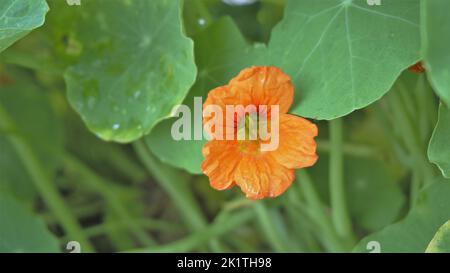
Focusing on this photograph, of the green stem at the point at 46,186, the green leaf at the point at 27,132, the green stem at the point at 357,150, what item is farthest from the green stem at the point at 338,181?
the green leaf at the point at 27,132

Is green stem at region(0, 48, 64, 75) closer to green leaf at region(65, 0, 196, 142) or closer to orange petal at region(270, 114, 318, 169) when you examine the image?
green leaf at region(65, 0, 196, 142)

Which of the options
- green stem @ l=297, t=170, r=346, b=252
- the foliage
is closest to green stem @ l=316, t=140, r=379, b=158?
the foliage

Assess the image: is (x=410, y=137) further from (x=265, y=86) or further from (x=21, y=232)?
(x=21, y=232)

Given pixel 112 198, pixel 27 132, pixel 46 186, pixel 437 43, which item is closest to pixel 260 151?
pixel 437 43
